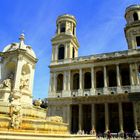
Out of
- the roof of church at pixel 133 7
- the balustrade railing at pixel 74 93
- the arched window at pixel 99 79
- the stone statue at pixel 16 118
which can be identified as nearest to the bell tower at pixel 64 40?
the arched window at pixel 99 79

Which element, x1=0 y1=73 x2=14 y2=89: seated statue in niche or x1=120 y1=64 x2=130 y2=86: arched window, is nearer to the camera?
x1=0 y1=73 x2=14 y2=89: seated statue in niche

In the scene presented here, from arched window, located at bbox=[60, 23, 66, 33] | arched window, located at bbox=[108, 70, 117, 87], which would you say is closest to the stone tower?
arched window, located at bbox=[108, 70, 117, 87]

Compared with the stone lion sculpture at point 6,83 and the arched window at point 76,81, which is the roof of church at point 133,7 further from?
the stone lion sculpture at point 6,83

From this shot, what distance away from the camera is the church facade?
117ft

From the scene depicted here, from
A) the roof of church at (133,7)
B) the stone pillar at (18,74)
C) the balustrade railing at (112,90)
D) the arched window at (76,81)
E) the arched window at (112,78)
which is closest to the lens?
the stone pillar at (18,74)

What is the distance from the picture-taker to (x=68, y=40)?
4475 centimetres

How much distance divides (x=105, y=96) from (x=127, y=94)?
12.5ft

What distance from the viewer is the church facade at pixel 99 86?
35.7 m

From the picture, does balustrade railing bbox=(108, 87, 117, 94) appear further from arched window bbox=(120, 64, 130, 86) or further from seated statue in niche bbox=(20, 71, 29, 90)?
seated statue in niche bbox=(20, 71, 29, 90)

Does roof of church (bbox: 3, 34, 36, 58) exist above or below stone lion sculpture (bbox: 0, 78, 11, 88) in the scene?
above

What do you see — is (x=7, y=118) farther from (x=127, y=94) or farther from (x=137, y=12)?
(x=137, y=12)

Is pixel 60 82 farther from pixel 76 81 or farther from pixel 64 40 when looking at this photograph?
pixel 64 40

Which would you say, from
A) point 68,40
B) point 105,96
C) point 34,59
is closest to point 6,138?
point 34,59

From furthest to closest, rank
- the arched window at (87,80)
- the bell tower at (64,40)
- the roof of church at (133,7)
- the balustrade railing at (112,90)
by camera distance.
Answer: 1. the bell tower at (64,40)
2. the roof of church at (133,7)
3. the arched window at (87,80)
4. the balustrade railing at (112,90)
